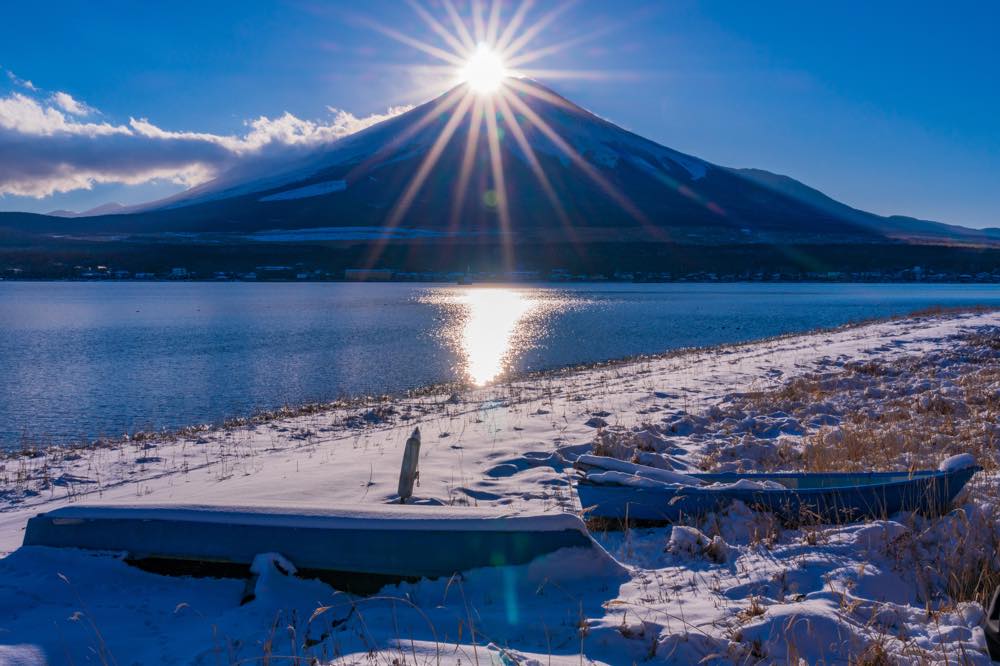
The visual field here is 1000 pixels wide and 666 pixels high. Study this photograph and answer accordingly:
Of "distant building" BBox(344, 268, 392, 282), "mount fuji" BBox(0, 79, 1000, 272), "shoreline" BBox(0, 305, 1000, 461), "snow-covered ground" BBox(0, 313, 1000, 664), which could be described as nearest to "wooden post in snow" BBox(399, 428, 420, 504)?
"snow-covered ground" BBox(0, 313, 1000, 664)

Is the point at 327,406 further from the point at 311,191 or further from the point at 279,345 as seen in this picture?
the point at 311,191

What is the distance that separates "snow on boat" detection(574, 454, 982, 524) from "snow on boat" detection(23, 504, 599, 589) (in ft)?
4.65

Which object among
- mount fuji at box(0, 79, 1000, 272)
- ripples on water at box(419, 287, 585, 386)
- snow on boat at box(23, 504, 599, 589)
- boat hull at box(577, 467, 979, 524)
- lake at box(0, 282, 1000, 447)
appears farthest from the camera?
mount fuji at box(0, 79, 1000, 272)

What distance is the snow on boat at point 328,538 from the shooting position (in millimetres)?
4973

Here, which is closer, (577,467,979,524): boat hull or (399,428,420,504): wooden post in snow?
(577,467,979,524): boat hull

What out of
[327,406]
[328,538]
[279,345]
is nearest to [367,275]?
[279,345]

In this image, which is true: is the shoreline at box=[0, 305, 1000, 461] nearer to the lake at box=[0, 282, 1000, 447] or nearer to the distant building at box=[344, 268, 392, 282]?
the lake at box=[0, 282, 1000, 447]

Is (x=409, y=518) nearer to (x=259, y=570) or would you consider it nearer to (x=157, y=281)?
(x=259, y=570)

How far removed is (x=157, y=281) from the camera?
106 m

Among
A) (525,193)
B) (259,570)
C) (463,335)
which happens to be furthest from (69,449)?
(525,193)

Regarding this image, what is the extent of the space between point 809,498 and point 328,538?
14.1ft

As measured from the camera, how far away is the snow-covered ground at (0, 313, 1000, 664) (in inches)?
159

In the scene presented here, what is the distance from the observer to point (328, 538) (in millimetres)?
4969

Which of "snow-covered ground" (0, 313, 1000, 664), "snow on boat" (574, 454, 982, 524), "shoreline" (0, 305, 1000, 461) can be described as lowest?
"shoreline" (0, 305, 1000, 461)
